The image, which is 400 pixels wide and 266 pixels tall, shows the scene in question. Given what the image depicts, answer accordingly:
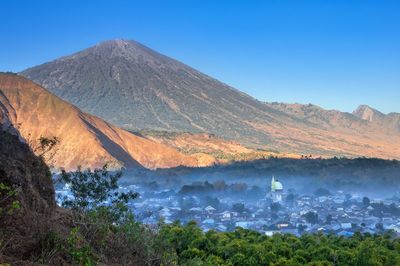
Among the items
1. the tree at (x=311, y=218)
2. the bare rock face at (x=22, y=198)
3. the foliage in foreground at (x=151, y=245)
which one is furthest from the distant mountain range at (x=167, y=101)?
the bare rock face at (x=22, y=198)

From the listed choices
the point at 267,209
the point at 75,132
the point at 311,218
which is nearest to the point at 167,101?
the point at 75,132

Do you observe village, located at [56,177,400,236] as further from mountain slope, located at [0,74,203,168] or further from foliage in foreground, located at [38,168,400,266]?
foliage in foreground, located at [38,168,400,266]

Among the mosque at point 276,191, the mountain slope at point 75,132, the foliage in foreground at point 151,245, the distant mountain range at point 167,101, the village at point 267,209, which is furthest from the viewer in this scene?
the distant mountain range at point 167,101

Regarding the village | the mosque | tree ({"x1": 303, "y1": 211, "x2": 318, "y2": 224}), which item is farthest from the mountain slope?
tree ({"x1": 303, "y1": 211, "x2": 318, "y2": 224})

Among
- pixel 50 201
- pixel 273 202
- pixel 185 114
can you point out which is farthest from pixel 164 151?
pixel 50 201

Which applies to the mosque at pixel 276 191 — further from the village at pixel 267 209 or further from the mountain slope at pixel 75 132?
the mountain slope at pixel 75 132

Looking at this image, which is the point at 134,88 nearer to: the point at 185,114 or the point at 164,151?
the point at 185,114

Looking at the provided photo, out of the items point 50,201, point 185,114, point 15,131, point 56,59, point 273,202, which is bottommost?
point 273,202
